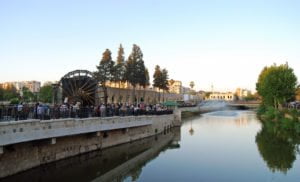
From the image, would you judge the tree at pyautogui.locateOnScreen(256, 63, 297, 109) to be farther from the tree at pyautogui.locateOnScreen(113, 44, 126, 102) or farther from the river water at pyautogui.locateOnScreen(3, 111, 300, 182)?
the river water at pyautogui.locateOnScreen(3, 111, 300, 182)

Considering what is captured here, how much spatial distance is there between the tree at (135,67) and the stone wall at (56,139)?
41.4 m

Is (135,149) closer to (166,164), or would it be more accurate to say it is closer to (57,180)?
(166,164)

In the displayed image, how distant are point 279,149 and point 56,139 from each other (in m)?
22.1

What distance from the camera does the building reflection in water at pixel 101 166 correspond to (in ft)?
68.0

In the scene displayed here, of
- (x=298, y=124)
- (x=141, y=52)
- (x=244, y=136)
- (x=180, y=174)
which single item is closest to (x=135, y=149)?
(x=180, y=174)

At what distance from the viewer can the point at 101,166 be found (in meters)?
24.7

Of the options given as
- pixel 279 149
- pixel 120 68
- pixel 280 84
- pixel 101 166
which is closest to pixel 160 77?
pixel 120 68

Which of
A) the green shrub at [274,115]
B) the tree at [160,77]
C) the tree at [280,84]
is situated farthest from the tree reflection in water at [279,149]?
the tree at [160,77]

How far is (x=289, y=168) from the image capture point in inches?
1035

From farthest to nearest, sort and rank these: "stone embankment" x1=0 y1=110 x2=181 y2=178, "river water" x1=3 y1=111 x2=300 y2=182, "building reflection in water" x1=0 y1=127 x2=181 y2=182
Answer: "river water" x1=3 y1=111 x2=300 y2=182, "building reflection in water" x1=0 y1=127 x2=181 y2=182, "stone embankment" x1=0 y1=110 x2=181 y2=178

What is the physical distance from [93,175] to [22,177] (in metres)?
4.64

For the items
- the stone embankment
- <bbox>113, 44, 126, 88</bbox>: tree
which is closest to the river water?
the stone embankment

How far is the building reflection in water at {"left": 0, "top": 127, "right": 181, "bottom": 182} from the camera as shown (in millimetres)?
20734

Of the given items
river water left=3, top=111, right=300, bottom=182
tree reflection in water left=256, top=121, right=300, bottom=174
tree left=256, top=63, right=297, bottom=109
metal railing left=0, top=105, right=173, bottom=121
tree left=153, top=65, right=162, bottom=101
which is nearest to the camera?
metal railing left=0, top=105, right=173, bottom=121
